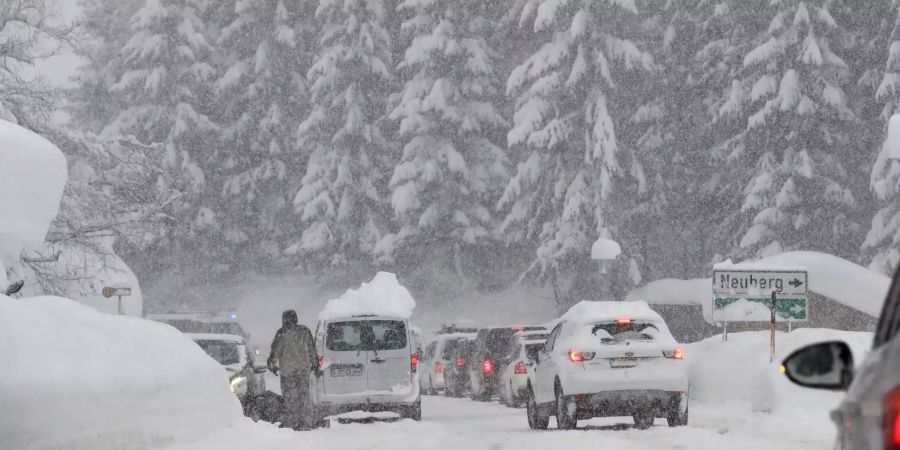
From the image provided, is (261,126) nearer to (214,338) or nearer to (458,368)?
(458,368)

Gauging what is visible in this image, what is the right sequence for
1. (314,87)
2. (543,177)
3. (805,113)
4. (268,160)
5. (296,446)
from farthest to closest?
(268,160)
(314,87)
(543,177)
(805,113)
(296,446)

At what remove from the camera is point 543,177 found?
160 feet

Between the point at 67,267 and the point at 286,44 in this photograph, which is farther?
the point at 286,44

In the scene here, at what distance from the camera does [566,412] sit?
18297mm

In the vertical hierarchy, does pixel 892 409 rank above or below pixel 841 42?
below

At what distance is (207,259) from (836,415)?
176 feet

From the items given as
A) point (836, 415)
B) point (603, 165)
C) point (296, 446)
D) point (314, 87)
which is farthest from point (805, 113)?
point (836, 415)

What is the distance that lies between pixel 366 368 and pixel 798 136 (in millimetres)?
26530

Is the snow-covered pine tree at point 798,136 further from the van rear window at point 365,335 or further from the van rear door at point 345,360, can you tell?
the van rear door at point 345,360

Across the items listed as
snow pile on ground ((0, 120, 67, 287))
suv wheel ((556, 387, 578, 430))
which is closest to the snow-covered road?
suv wheel ((556, 387, 578, 430))

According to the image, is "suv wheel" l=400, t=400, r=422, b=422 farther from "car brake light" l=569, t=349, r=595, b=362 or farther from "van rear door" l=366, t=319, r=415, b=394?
"car brake light" l=569, t=349, r=595, b=362

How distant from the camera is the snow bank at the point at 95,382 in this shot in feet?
36.9

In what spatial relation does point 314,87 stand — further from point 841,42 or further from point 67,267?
point 67,267

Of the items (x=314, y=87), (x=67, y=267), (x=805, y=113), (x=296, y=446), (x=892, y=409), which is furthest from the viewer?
(x=314, y=87)
